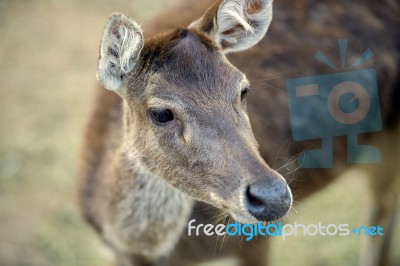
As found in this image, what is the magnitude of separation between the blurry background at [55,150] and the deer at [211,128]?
497 mm

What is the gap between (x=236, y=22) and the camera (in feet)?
11.1

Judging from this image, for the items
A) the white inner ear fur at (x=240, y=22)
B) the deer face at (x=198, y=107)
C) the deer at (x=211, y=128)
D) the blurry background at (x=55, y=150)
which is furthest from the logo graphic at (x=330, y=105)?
the deer face at (x=198, y=107)

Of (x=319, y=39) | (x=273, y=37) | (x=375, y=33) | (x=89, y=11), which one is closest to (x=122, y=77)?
(x=273, y=37)

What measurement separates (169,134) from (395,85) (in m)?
2.08

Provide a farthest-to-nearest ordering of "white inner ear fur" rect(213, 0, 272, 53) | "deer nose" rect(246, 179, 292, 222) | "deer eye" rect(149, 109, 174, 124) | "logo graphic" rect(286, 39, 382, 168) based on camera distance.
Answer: "logo graphic" rect(286, 39, 382, 168) → "white inner ear fur" rect(213, 0, 272, 53) → "deer eye" rect(149, 109, 174, 124) → "deer nose" rect(246, 179, 292, 222)

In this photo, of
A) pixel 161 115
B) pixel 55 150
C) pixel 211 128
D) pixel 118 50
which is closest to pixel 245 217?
pixel 211 128

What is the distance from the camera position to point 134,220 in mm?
3750

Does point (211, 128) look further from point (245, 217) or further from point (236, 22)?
point (236, 22)

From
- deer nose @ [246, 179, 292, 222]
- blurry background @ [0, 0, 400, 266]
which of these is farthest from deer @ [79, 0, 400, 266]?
blurry background @ [0, 0, 400, 266]

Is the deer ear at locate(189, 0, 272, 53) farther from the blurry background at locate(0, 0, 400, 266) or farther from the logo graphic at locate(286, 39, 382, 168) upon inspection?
the blurry background at locate(0, 0, 400, 266)

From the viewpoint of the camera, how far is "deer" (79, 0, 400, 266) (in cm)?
298

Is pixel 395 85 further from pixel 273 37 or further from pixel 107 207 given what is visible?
pixel 107 207

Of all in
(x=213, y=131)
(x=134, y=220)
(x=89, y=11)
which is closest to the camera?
(x=213, y=131)

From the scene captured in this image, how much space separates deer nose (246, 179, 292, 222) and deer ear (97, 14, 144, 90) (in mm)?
975
